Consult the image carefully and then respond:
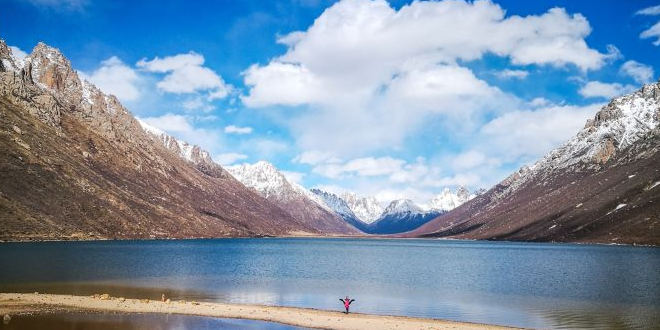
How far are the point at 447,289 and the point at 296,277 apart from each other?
29.6 m

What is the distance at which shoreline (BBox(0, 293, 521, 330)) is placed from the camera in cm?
4384

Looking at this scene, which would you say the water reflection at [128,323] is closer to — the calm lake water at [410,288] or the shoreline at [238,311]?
the shoreline at [238,311]

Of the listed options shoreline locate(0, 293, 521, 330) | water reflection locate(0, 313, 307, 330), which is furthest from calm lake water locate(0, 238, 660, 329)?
water reflection locate(0, 313, 307, 330)

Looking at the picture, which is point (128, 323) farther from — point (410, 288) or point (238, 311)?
point (410, 288)

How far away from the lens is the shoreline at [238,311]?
43844 millimetres

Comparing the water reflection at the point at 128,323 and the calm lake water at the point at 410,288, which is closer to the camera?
the water reflection at the point at 128,323

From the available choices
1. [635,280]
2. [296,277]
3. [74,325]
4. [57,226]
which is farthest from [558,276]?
[57,226]

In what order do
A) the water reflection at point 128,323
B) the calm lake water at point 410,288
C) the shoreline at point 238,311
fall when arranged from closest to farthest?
the water reflection at point 128,323
the shoreline at point 238,311
the calm lake water at point 410,288

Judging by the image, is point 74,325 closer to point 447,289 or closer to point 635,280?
point 447,289

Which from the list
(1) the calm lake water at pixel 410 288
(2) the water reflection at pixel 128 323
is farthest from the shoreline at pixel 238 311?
(1) the calm lake water at pixel 410 288

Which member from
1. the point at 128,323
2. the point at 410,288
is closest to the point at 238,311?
the point at 128,323

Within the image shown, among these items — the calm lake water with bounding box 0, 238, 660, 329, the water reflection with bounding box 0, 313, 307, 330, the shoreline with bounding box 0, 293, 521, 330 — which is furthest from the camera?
the calm lake water with bounding box 0, 238, 660, 329

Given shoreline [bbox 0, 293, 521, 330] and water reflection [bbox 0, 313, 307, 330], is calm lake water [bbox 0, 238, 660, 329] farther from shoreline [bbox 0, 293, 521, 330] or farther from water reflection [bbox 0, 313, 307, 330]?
water reflection [bbox 0, 313, 307, 330]

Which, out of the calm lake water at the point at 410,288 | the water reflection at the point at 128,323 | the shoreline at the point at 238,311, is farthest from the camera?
the calm lake water at the point at 410,288
